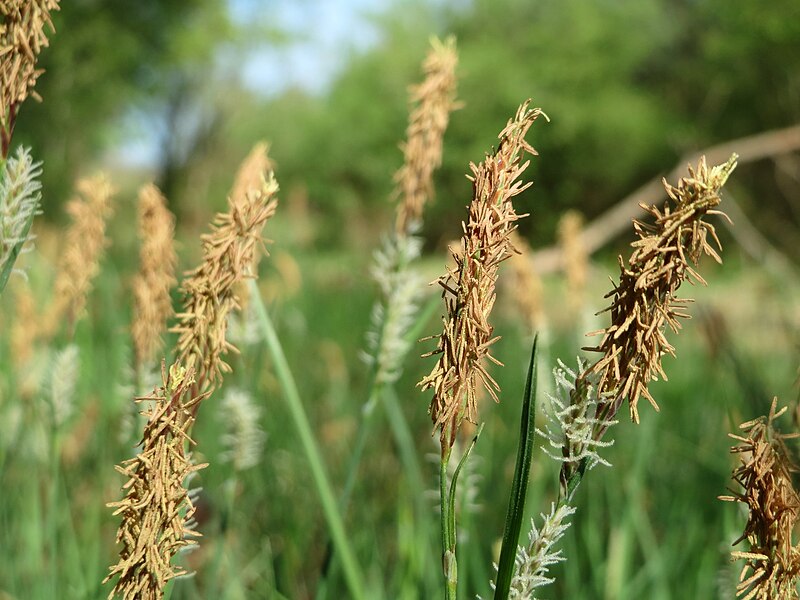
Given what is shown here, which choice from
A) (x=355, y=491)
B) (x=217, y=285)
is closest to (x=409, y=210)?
(x=217, y=285)

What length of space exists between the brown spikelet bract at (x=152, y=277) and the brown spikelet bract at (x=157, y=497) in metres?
0.20

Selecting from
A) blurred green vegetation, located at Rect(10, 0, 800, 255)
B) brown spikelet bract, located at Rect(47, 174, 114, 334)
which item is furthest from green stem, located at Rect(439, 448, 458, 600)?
blurred green vegetation, located at Rect(10, 0, 800, 255)

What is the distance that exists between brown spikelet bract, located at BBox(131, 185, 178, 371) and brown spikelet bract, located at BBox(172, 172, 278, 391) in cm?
16

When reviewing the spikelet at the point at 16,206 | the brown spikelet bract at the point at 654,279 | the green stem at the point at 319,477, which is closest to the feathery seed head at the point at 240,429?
the green stem at the point at 319,477

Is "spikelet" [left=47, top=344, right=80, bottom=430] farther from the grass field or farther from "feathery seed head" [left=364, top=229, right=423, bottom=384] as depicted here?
Result: "feathery seed head" [left=364, top=229, right=423, bottom=384]

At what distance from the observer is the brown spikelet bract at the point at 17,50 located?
35 centimetres

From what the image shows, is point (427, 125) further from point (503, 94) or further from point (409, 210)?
point (503, 94)

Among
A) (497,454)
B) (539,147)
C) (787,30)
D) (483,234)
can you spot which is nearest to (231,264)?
(483,234)

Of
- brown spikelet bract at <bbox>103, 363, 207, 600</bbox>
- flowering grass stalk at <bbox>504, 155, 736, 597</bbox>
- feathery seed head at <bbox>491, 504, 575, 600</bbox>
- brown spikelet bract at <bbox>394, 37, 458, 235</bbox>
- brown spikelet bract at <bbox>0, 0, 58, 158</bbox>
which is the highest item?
brown spikelet bract at <bbox>394, 37, 458, 235</bbox>

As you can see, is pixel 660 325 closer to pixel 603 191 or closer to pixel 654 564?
pixel 654 564

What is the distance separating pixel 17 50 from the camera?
345mm

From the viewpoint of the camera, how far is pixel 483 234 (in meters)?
0.29

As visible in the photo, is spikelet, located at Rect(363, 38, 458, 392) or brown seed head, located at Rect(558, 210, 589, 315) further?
brown seed head, located at Rect(558, 210, 589, 315)

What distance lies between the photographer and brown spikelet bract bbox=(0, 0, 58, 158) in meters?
0.35
